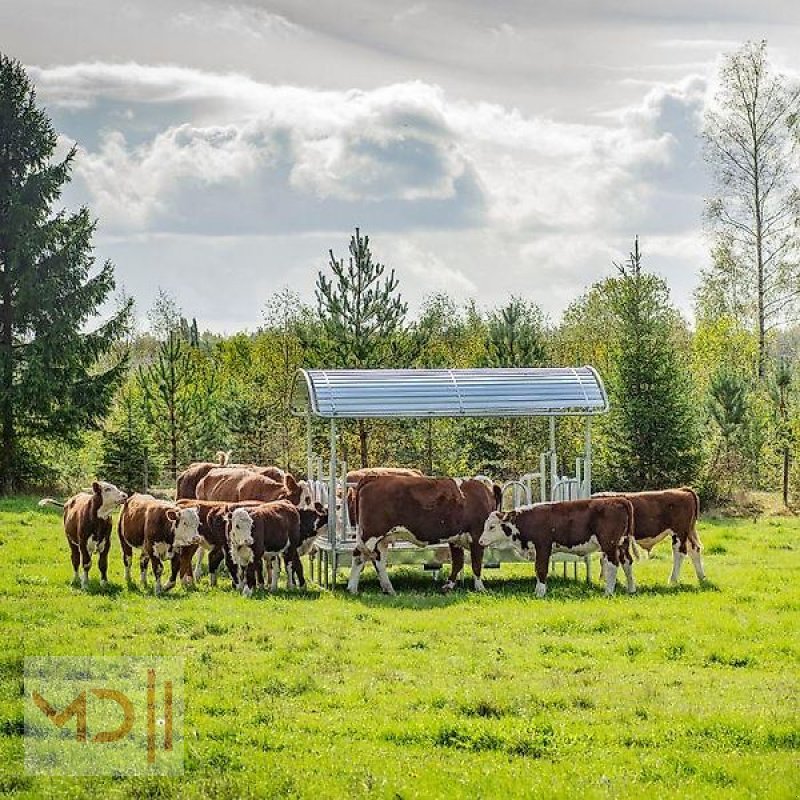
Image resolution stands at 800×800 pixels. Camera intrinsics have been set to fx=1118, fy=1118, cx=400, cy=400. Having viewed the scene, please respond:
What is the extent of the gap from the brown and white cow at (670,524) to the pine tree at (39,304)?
22318mm

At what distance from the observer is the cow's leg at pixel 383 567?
18.8m

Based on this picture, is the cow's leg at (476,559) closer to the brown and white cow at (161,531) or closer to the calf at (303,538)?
the calf at (303,538)

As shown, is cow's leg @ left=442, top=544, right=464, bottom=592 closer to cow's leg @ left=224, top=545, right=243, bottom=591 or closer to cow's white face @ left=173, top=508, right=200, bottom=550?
cow's leg @ left=224, top=545, right=243, bottom=591

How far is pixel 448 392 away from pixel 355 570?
12.5 feet

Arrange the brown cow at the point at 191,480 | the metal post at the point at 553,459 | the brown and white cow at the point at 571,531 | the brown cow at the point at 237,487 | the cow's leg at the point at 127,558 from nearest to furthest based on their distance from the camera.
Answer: the brown and white cow at the point at 571,531 → the cow's leg at the point at 127,558 → the brown cow at the point at 237,487 → the metal post at the point at 553,459 → the brown cow at the point at 191,480

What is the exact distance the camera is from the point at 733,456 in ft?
107

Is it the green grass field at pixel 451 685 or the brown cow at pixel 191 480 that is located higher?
the brown cow at pixel 191 480

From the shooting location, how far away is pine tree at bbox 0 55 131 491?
35781mm

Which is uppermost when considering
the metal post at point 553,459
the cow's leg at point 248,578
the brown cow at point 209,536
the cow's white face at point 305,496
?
the metal post at point 553,459

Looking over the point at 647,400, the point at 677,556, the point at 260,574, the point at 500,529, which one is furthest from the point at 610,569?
the point at 647,400

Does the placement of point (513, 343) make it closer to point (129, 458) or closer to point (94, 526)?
point (129, 458)

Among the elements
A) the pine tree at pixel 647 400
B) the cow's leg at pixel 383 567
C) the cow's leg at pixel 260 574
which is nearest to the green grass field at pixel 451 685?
the cow's leg at pixel 383 567

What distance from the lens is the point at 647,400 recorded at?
100ft

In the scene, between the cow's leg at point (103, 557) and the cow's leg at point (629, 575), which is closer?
the cow's leg at point (103, 557)
